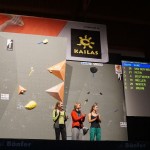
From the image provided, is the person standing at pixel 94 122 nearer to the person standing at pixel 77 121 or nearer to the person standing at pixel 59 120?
the person standing at pixel 77 121

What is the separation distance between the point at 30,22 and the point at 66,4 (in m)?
Answer: 0.39

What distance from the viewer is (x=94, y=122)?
7.61 ft

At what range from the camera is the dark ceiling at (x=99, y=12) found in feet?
8.96

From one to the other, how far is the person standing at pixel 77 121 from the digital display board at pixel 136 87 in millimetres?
393

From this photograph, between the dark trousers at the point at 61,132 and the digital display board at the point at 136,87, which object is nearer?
the dark trousers at the point at 61,132

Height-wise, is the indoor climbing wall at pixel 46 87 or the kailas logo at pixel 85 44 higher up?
the kailas logo at pixel 85 44

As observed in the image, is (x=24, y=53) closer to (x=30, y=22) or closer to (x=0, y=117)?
(x=30, y=22)

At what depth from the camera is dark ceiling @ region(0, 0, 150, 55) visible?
2730 mm

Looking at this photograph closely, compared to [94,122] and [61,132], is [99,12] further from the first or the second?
[61,132]

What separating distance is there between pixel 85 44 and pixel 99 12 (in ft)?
1.31

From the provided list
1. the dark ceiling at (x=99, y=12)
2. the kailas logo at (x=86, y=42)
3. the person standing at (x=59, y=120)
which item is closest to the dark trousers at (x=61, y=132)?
the person standing at (x=59, y=120)

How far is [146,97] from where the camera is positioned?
250cm

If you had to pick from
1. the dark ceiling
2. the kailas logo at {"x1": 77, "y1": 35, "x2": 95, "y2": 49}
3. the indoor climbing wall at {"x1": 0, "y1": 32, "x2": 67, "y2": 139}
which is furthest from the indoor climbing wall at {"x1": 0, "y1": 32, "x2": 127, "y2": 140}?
the dark ceiling

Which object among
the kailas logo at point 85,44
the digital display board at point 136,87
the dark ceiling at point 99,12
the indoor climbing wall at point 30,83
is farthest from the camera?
the dark ceiling at point 99,12
